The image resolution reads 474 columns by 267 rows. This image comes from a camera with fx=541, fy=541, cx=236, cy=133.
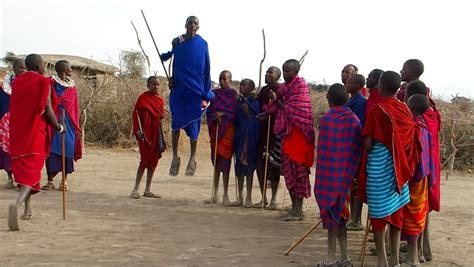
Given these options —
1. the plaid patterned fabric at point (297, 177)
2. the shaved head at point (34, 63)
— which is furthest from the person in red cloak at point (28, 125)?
the plaid patterned fabric at point (297, 177)

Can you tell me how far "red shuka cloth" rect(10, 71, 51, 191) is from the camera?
6043mm

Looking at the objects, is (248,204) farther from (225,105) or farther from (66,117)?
(66,117)

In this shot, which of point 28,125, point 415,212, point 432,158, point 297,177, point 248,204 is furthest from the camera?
point 248,204

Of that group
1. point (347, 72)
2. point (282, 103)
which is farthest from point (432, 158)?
point (282, 103)

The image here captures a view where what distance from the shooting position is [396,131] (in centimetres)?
430

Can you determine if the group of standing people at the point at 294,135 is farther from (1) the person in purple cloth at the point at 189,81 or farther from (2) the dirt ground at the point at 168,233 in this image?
(2) the dirt ground at the point at 168,233

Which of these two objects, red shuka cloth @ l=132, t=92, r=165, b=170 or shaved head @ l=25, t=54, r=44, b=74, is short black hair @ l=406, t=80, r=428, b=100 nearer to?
shaved head @ l=25, t=54, r=44, b=74

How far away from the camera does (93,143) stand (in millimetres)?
16672

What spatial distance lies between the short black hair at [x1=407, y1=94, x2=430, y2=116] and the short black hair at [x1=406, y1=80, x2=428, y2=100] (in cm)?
21

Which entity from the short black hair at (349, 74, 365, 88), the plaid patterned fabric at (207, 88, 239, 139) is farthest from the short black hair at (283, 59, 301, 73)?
the short black hair at (349, 74, 365, 88)

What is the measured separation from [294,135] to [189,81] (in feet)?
6.95

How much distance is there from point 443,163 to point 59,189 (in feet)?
32.2

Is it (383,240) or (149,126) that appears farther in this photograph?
(149,126)

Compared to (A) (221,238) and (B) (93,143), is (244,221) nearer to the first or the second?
(A) (221,238)
